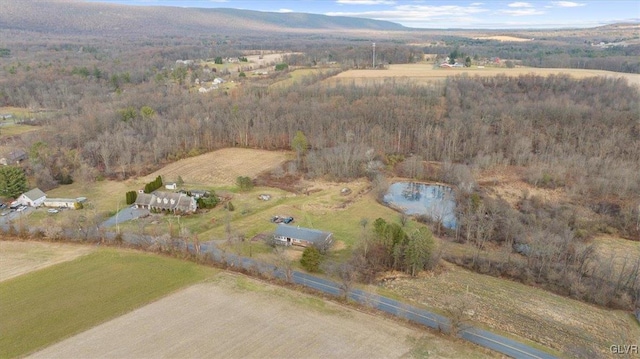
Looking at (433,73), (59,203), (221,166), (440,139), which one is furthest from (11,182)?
(433,73)

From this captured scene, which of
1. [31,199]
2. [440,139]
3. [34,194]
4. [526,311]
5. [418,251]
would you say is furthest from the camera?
[440,139]

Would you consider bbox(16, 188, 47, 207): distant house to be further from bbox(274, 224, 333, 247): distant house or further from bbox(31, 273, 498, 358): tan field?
bbox(274, 224, 333, 247): distant house

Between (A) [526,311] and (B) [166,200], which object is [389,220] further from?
(B) [166,200]

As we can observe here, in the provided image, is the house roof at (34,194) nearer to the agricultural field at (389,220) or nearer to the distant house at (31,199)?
the distant house at (31,199)

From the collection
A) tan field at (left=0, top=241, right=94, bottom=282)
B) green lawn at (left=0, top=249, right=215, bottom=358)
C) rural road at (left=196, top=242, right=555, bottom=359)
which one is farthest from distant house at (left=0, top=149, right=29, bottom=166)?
rural road at (left=196, top=242, right=555, bottom=359)

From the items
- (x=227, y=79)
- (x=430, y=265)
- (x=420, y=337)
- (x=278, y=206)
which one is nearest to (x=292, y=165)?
(x=278, y=206)

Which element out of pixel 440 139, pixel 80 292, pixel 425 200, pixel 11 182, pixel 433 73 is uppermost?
pixel 433 73
